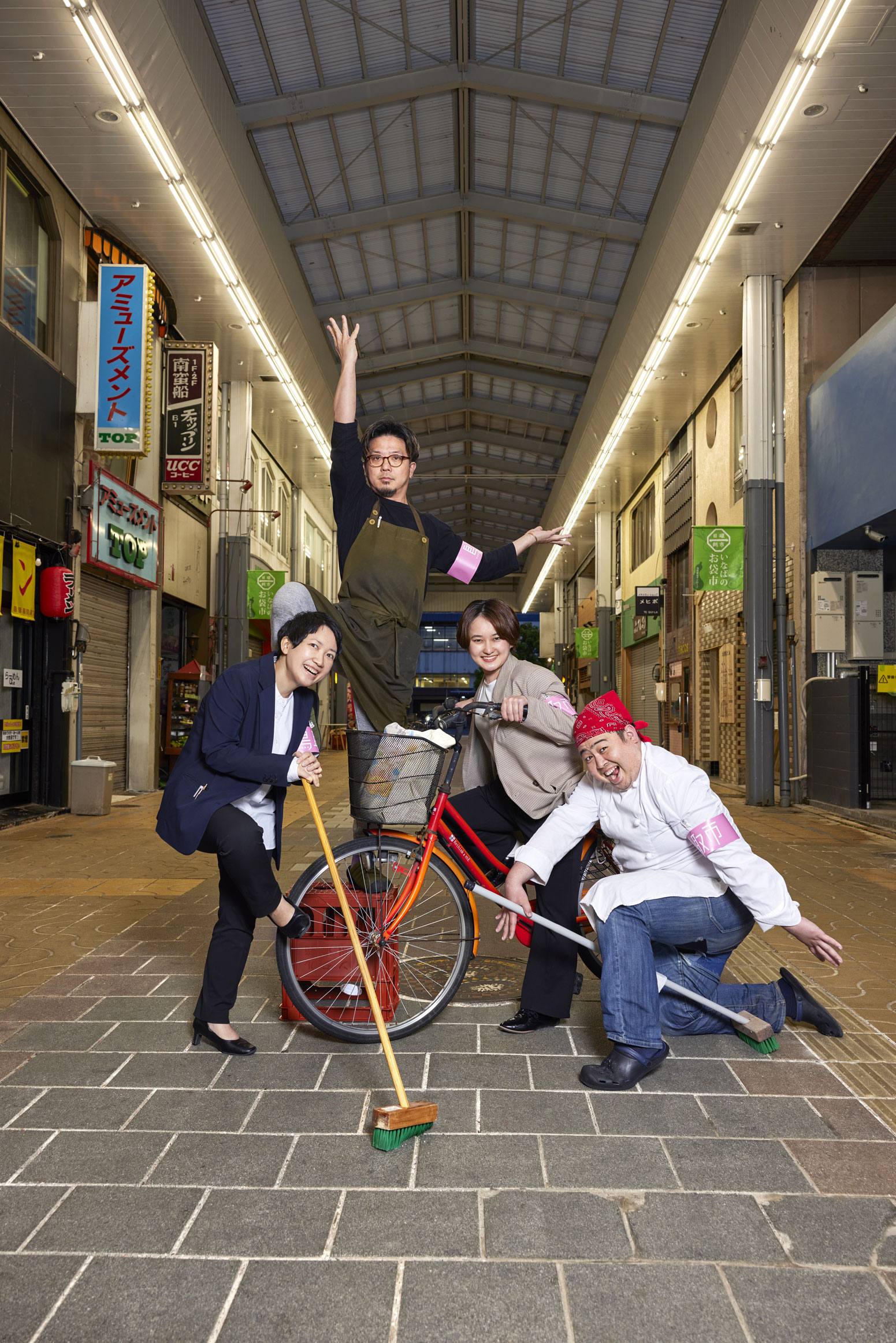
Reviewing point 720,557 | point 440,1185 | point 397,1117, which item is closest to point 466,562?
point 397,1117

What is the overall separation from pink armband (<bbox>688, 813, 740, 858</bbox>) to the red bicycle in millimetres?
573

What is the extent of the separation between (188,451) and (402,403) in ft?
31.2

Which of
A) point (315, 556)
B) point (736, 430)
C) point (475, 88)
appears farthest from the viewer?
point (315, 556)

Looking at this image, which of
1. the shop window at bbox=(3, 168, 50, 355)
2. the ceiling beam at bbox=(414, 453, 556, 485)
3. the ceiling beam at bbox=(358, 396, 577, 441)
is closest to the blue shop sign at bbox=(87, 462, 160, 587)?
the shop window at bbox=(3, 168, 50, 355)

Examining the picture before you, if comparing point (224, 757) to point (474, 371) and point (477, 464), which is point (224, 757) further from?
point (477, 464)

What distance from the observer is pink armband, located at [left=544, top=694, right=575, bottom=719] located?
337cm

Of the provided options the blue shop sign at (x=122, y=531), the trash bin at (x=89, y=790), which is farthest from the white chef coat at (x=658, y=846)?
the blue shop sign at (x=122, y=531)

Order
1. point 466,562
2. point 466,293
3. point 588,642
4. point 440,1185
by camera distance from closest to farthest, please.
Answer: point 440,1185
point 466,562
point 466,293
point 588,642

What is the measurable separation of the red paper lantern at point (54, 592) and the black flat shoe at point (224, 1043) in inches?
306

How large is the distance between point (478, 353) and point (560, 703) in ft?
56.3

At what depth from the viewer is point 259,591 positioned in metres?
16.9

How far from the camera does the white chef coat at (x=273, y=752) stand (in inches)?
126

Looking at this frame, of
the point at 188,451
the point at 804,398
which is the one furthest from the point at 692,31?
the point at 188,451

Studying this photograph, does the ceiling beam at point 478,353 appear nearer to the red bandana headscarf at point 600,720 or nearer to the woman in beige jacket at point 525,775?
the woman in beige jacket at point 525,775
